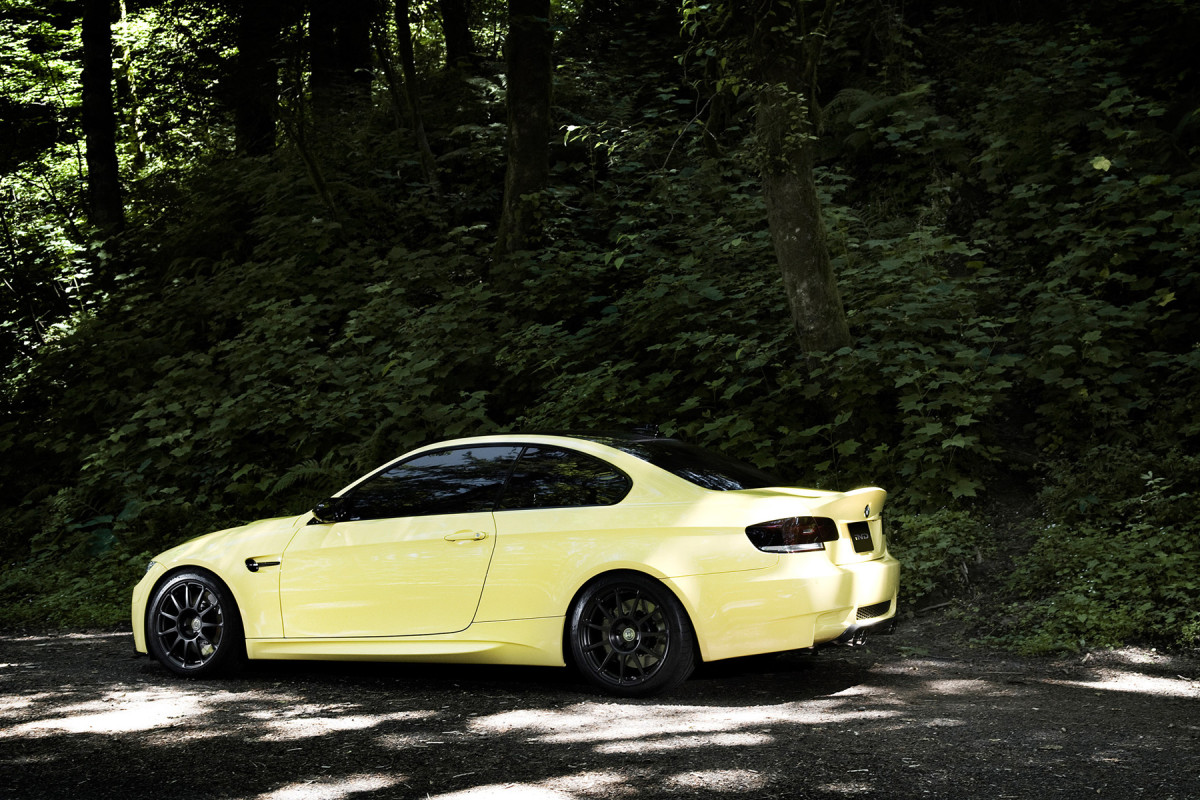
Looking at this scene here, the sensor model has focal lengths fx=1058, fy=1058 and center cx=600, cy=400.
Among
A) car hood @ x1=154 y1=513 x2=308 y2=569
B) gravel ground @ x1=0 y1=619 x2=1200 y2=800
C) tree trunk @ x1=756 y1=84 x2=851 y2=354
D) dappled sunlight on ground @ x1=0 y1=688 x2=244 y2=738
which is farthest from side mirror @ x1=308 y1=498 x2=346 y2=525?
tree trunk @ x1=756 y1=84 x2=851 y2=354

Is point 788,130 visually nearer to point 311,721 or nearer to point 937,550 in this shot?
point 937,550

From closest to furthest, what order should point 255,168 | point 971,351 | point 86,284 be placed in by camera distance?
1. point 971,351
2. point 86,284
3. point 255,168

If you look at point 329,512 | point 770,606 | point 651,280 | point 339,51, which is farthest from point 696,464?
point 339,51

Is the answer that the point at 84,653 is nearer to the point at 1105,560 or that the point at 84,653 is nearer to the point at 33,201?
the point at 1105,560

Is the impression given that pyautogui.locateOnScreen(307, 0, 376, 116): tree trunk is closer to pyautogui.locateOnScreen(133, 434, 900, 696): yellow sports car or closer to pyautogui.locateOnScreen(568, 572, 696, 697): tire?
pyautogui.locateOnScreen(133, 434, 900, 696): yellow sports car

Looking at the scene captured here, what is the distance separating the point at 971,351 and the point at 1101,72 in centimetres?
678

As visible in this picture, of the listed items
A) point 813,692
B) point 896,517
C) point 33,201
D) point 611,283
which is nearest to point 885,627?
point 813,692

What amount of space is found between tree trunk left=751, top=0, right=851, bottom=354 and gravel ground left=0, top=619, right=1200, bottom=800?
404cm

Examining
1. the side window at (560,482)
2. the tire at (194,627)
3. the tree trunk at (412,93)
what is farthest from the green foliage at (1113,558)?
the tree trunk at (412,93)

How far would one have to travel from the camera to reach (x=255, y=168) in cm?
1870

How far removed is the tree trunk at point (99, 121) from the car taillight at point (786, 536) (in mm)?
16111

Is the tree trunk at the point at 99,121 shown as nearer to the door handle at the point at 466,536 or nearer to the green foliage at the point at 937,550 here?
the door handle at the point at 466,536

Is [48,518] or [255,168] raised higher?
[255,168]

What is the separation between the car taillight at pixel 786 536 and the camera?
5.78 meters
